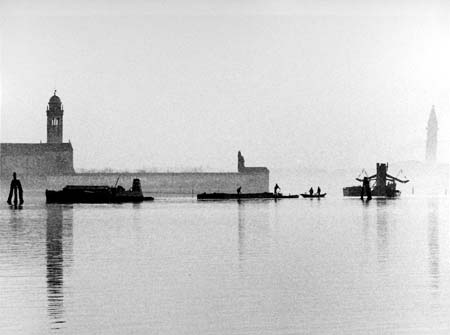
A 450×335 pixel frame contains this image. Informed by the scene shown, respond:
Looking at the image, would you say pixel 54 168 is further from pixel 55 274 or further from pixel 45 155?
pixel 55 274

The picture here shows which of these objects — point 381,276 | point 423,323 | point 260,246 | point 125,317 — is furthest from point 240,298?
point 260,246

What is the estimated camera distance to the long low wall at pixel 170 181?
391 feet

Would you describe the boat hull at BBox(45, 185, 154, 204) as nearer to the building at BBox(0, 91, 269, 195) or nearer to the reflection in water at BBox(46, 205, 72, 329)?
the reflection in water at BBox(46, 205, 72, 329)

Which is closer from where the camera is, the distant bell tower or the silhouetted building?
the distant bell tower

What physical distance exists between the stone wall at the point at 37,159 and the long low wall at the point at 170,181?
126 cm

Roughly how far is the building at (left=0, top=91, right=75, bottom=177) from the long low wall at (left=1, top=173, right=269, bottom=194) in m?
1.33

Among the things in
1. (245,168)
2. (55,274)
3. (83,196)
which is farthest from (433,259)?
(245,168)

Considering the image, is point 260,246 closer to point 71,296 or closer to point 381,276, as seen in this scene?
point 381,276

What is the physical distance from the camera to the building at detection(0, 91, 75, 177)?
11944 cm

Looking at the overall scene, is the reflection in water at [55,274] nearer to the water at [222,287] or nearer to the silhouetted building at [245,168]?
the water at [222,287]

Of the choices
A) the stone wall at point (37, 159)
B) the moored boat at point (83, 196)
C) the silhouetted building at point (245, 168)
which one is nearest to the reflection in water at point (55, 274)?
the moored boat at point (83, 196)

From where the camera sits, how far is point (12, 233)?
2228cm

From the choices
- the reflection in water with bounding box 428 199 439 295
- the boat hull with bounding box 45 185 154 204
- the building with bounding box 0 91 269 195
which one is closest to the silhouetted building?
the building with bounding box 0 91 269 195

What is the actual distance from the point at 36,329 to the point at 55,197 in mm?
58976
